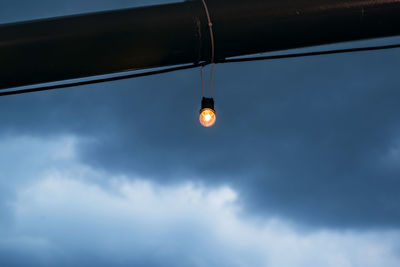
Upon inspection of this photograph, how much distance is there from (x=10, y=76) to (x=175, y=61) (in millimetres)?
1200

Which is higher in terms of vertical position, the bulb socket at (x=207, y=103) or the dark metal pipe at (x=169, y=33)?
the bulb socket at (x=207, y=103)

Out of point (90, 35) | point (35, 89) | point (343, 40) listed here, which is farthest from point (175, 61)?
point (343, 40)

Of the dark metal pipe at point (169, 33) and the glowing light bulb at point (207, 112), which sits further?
the glowing light bulb at point (207, 112)

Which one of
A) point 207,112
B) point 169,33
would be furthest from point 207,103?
point 169,33

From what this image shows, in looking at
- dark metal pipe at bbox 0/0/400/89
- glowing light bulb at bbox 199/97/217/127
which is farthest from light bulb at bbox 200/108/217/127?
dark metal pipe at bbox 0/0/400/89

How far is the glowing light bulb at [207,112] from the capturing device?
4.30 meters

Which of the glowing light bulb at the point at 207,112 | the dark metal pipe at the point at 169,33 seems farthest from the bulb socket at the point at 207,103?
the dark metal pipe at the point at 169,33

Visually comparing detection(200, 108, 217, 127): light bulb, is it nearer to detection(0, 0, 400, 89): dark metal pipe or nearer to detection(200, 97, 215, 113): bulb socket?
detection(200, 97, 215, 113): bulb socket

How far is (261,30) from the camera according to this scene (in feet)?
10.7

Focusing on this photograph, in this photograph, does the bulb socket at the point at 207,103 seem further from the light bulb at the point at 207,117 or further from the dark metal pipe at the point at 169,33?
the dark metal pipe at the point at 169,33

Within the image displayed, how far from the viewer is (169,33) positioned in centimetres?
313

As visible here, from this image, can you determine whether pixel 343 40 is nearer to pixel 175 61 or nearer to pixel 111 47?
pixel 175 61

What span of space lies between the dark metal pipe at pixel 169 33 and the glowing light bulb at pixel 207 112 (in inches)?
38.4

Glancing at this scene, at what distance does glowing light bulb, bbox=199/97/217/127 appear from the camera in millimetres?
4305
